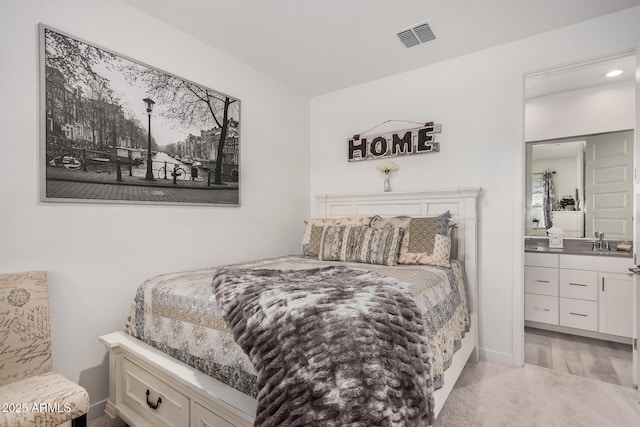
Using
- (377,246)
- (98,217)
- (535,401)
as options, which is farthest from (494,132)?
(98,217)

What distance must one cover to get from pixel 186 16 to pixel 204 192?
1.24 meters

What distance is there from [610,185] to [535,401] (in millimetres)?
2535

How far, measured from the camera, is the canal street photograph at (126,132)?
1732 mm

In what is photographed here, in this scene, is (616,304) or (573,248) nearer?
(616,304)

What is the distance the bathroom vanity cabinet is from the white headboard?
1.08 metres

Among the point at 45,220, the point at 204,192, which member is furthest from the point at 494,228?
the point at 45,220

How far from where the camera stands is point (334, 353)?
38.9 inches

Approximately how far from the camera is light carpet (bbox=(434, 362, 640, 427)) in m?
1.75

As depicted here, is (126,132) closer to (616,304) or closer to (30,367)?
(30,367)

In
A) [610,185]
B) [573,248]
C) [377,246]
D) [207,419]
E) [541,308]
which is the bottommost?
[541,308]

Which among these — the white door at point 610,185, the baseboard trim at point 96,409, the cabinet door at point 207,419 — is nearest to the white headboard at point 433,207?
the white door at point 610,185

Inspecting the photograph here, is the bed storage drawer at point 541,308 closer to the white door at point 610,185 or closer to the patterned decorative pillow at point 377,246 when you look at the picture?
the white door at point 610,185

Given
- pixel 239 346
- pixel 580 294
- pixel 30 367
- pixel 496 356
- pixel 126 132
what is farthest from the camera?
pixel 580 294

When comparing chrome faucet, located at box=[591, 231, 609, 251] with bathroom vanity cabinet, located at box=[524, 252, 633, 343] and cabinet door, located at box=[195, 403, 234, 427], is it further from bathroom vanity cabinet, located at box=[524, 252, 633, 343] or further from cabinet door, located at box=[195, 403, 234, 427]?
cabinet door, located at box=[195, 403, 234, 427]
